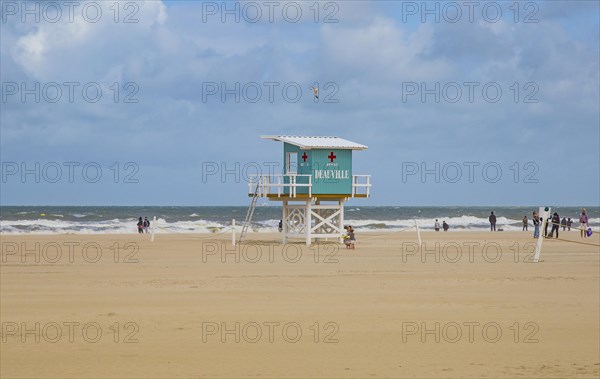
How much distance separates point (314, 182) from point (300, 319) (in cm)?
2103

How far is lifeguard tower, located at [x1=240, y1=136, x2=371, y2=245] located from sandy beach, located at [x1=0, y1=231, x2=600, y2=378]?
A: 29.0 ft

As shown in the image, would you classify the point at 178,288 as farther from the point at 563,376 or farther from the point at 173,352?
the point at 563,376

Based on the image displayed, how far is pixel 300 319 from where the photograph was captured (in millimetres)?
15727

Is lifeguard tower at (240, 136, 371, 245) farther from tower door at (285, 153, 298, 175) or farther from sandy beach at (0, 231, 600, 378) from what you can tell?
sandy beach at (0, 231, 600, 378)

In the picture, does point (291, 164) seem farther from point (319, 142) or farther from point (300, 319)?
point (300, 319)

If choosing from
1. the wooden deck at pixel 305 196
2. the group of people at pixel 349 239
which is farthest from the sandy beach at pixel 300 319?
the wooden deck at pixel 305 196

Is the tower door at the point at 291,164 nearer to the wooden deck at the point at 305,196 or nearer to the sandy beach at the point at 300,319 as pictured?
the wooden deck at the point at 305,196

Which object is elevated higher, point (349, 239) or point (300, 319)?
point (349, 239)

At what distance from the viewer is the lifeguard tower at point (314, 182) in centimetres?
3656

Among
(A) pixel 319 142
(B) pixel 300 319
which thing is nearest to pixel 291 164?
(A) pixel 319 142

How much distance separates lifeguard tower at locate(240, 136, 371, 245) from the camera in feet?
120

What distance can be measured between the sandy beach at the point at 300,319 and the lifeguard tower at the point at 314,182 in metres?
8.85

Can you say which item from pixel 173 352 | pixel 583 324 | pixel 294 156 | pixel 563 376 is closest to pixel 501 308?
pixel 583 324

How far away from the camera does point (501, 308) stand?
17.2 metres
